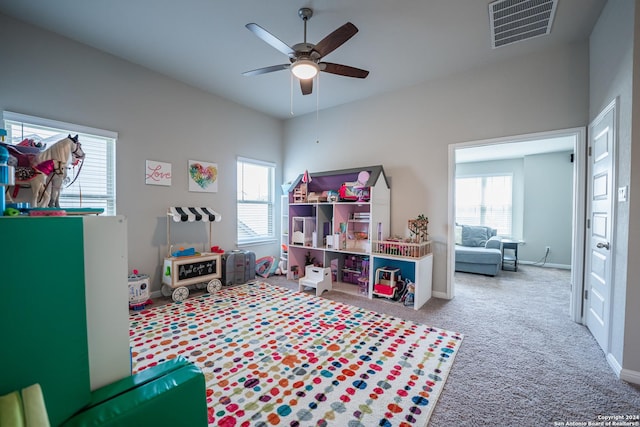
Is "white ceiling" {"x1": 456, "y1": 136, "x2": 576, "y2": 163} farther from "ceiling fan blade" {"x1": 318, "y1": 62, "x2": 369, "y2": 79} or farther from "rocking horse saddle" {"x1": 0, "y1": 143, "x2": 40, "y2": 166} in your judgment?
Result: "rocking horse saddle" {"x1": 0, "y1": 143, "x2": 40, "y2": 166}

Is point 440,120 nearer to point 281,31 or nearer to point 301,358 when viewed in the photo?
point 281,31

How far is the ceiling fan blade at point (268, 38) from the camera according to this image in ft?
6.52

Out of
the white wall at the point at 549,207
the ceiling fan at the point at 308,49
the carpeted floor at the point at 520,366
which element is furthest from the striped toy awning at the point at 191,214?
the white wall at the point at 549,207

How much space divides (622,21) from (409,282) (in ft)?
9.54

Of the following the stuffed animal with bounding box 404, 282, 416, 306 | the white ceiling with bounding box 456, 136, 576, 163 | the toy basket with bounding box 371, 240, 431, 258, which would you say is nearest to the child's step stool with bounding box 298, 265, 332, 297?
the toy basket with bounding box 371, 240, 431, 258

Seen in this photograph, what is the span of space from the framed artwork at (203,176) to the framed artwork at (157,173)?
306mm

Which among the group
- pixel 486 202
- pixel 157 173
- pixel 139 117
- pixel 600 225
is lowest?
pixel 600 225

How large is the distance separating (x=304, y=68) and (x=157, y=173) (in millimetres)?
2421

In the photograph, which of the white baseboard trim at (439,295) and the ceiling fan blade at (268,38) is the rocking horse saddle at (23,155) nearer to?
the ceiling fan blade at (268,38)

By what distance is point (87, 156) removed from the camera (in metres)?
2.92

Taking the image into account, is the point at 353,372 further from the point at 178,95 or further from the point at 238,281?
the point at 178,95

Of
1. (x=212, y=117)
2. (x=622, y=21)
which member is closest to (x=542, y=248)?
(x=622, y=21)

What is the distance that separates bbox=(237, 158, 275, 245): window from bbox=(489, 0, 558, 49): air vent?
369 cm

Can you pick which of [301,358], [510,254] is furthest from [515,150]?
[301,358]
